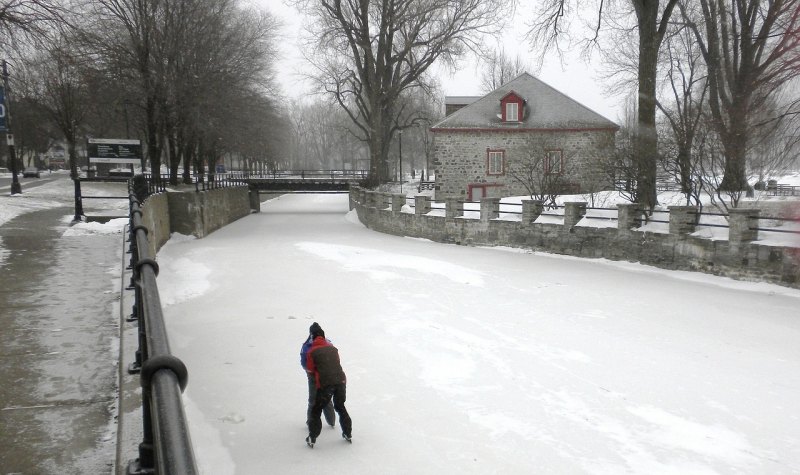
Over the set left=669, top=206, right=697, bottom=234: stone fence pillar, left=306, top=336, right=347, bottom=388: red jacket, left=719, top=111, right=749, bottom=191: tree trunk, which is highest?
left=719, top=111, right=749, bottom=191: tree trunk

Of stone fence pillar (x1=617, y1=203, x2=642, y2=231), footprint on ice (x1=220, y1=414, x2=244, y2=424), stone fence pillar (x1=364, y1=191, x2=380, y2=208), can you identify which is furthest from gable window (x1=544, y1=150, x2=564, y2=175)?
footprint on ice (x1=220, y1=414, x2=244, y2=424)

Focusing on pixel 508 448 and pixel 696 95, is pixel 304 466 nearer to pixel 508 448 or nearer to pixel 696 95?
pixel 508 448

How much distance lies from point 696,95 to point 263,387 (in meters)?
39.5

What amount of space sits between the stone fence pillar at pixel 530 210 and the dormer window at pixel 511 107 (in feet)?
46.1

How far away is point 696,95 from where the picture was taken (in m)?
39.8

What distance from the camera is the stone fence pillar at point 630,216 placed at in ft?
62.0

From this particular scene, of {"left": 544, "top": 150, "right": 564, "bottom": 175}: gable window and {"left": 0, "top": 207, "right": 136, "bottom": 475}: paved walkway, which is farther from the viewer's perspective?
{"left": 544, "top": 150, "right": 564, "bottom": 175}: gable window

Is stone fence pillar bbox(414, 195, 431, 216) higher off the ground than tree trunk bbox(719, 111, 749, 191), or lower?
lower

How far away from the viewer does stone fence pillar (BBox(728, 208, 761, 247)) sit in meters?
15.4

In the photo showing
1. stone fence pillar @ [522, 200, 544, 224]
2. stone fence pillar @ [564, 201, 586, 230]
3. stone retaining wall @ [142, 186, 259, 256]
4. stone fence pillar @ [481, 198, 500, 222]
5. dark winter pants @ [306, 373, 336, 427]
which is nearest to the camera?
dark winter pants @ [306, 373, 336, 427]

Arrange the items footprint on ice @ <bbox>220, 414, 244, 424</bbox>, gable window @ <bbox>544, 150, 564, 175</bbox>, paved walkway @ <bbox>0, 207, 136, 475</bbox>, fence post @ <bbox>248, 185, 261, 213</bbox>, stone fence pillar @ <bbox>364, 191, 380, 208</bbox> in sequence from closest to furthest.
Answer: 1. paved walkway @ <bbox>0, 207, 136, 475</bbox>
2. footprint on ice @ <bbox>220, 414, 244, 424</bbox>
3. gable window @ <bbox>544, 150, 564, 175</bbox>
4. stone fence pillar @ <bbox>364, 191, 380, 208</bbox>
5. fence post @ <bbox>248, 185, 261, 213</bbox>

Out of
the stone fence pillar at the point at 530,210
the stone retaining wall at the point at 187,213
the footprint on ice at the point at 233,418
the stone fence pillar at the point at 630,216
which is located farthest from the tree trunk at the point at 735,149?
the stone retaining wall at the point at 187,213

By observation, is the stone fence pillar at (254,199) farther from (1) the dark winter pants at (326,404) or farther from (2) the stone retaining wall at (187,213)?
(1) the dark winter pants at (326,404)

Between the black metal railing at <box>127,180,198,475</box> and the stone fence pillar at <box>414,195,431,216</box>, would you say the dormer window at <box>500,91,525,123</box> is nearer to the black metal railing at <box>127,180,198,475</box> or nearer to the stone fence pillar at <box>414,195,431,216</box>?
the stone fence pillar at <box>414,195,431,216</box>
